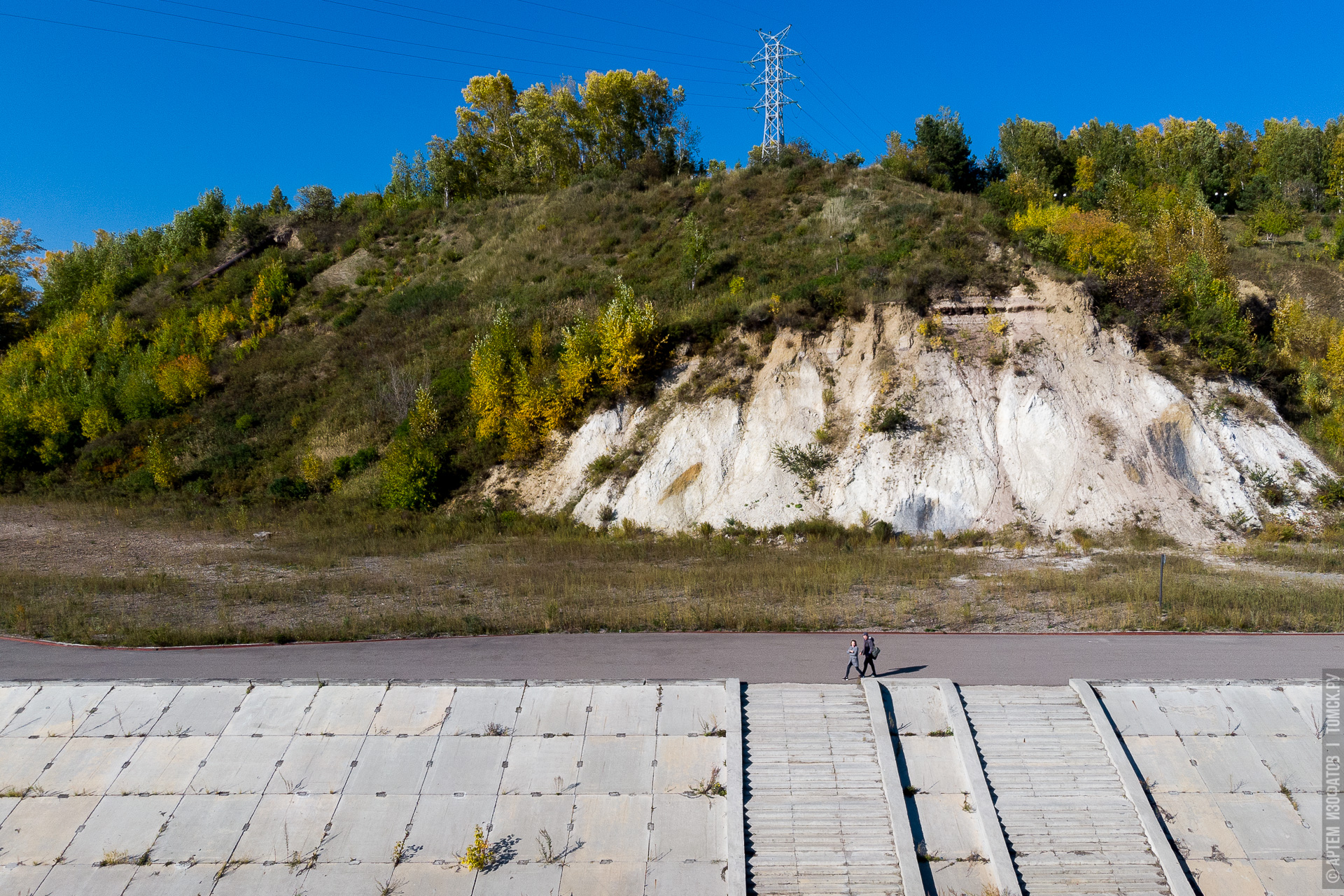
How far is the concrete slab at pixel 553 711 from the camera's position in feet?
37.6

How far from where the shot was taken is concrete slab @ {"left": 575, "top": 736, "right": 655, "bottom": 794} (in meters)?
10.6

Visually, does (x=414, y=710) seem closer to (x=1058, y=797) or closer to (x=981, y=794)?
(x=981, y=794)

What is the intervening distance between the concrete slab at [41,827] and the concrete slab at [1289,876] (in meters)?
15.9

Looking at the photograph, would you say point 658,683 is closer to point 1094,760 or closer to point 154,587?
point 1094,760

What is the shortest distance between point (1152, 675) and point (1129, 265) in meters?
20.8

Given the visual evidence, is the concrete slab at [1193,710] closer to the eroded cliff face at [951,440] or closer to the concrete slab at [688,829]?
the concrete slab at [688,829]

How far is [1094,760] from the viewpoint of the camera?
10961 mm

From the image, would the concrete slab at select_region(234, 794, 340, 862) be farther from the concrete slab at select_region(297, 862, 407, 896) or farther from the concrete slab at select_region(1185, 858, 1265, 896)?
the concrete slab at select_region(1185, 858, 1265, 896)

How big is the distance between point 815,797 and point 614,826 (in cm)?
290

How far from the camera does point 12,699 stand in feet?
40.3

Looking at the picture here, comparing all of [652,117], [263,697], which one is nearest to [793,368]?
[263,697]

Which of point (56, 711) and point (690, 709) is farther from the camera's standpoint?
point (56, 711)

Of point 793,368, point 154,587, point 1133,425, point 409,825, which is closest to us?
point 409,825

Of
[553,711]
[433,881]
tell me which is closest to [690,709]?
[553,711]
